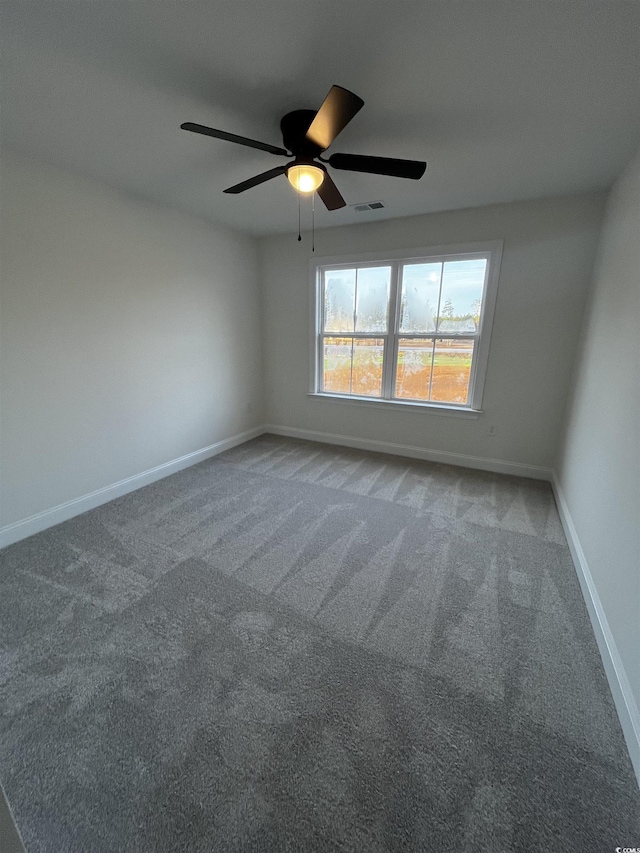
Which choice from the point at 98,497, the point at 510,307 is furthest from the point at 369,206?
the point at 98,497

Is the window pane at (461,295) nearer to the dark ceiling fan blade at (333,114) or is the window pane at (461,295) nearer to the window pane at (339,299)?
the window pane at (339,299)

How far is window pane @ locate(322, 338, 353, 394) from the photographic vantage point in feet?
13.4

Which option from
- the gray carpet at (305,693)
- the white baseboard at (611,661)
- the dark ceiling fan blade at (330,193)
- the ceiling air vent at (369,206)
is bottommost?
the gray carpet at (305,693)

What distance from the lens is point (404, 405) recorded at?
3.78 meters

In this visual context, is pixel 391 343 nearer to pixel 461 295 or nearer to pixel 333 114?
pixel 461 295

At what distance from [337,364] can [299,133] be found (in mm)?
2541

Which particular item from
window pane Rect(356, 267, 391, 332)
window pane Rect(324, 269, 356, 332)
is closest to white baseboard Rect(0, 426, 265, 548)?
window pane Rect(324, 269, 356, 332)

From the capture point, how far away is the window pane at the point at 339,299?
3898 mm

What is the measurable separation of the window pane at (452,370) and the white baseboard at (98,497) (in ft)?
8.34

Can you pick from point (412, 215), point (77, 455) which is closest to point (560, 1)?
point (412, 215)

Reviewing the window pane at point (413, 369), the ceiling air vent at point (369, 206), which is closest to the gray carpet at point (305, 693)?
the window pane at point (413, 369)

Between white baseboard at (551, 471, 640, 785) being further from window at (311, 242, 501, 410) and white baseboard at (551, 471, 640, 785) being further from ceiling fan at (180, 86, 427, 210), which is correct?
ceiling fan at (180, 86, 427, 210)

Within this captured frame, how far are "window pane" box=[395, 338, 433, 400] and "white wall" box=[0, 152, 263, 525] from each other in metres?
2.02

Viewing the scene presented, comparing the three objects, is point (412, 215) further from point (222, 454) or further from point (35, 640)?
point (35, 640)
